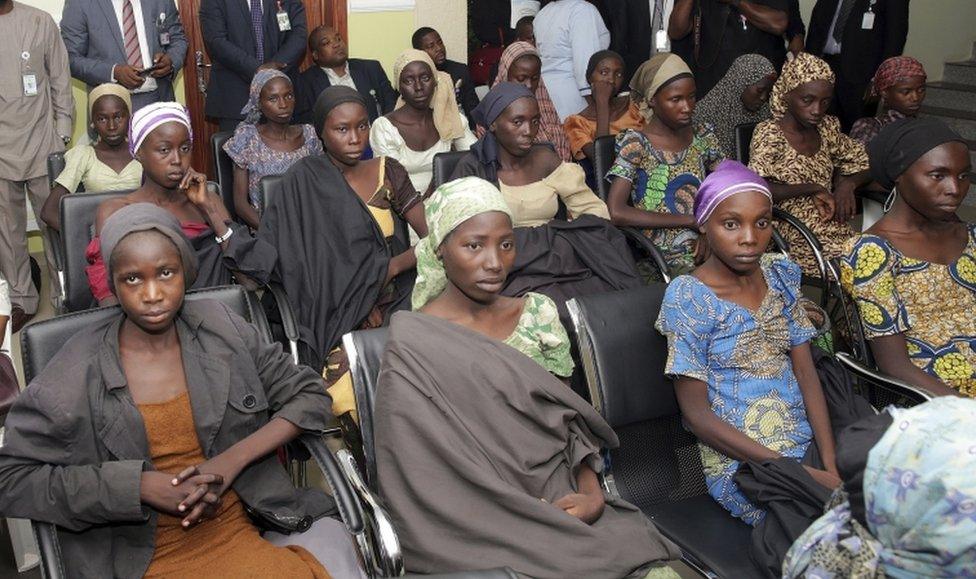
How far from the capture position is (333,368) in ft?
10.5

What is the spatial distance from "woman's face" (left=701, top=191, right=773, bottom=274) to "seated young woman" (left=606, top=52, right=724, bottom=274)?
1158mm

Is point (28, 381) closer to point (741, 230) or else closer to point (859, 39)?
point (741, 230)

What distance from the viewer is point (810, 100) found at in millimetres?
4102

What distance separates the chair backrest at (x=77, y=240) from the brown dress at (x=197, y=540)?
1.33 metres

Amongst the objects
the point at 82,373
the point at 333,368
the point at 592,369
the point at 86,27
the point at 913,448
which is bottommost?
the point at 333,368

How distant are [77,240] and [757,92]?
134 inches

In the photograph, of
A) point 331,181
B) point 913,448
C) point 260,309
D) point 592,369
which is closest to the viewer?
point 913,448

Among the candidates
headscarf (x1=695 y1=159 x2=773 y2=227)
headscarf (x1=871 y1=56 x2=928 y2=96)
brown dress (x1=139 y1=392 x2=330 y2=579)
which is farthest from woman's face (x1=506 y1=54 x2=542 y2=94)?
brown dress (x1=139 y1=392 x2=330 y2=579)

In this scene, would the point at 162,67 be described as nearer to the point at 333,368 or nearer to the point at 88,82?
the point at 88,82

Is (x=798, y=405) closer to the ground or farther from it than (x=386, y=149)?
closer to the ground

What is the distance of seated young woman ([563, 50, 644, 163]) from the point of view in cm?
501

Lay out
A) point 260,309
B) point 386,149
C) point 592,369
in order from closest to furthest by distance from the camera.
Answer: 1. point 592,369
2. point 260,309
3. point 386,149

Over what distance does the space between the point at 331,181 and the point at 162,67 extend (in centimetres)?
224

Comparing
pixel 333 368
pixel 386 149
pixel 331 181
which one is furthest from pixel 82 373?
pixel 386 149
